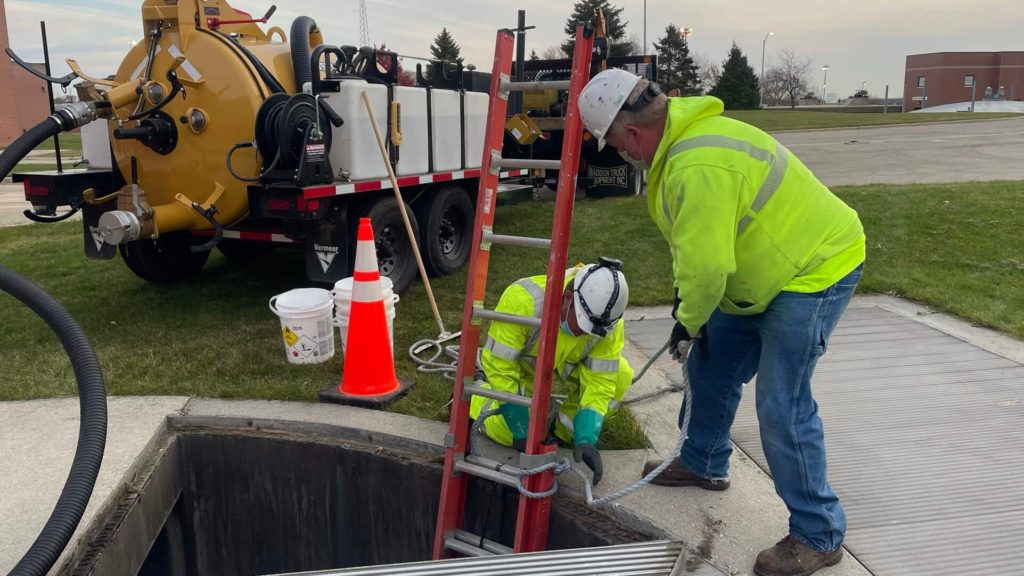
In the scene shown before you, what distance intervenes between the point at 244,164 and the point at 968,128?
91.9ft

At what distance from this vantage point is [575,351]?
11.5 feet

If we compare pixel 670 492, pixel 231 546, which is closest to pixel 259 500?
pixel 231 546

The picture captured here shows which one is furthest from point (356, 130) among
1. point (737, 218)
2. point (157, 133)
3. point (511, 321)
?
point (737, 218)

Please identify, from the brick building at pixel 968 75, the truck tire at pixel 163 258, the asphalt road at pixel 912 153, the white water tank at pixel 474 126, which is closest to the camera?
the truck tire at pixel 163 258

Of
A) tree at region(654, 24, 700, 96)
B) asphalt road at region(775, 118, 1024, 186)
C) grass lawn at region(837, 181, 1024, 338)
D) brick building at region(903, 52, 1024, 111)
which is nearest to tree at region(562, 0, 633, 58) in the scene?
tree at region(654, 24, 700, 96)

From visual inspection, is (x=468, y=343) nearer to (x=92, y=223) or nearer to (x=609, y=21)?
(x=92, y=223)

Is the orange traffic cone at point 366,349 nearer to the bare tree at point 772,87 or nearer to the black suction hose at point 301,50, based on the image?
the black suction hose at point 301,50

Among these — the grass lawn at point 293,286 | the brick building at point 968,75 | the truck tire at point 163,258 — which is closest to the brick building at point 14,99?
the grass lawn at point 293,286

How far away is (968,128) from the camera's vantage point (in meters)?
27.0

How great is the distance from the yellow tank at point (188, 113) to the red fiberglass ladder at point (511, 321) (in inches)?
115

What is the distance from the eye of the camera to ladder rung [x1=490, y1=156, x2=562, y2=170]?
10.5 ft

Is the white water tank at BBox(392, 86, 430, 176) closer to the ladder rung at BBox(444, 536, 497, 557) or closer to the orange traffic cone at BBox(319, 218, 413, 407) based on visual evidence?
the orange traffic cone at BBox(319, 218, 413, 407)

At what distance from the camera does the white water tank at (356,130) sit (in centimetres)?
571

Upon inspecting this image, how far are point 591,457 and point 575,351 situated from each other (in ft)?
1.55
